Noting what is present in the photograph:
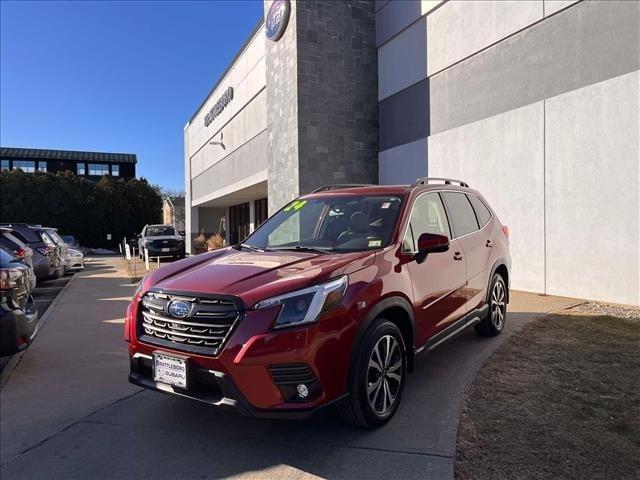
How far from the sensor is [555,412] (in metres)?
3.86

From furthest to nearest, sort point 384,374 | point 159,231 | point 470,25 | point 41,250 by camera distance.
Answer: point 159,231, point 41,250, point 470,25, point 384,374

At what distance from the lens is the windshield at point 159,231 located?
23.9 metres

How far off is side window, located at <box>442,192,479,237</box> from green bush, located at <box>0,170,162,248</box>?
44.6 metres

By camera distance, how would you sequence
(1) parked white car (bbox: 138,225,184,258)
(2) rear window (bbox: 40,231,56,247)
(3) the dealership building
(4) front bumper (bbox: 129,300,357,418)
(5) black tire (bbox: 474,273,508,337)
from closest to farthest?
(4) front bumper (bbox: 129,300,357,418), (5) black tire (bbox: 474,273,508,337), (3) the dealership building, (2) rear window (bbox: 40,231,56,247), (1) parked white car (bbox: 138,225,184,258)

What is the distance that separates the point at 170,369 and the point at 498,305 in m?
4.25

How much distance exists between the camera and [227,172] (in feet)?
84.7

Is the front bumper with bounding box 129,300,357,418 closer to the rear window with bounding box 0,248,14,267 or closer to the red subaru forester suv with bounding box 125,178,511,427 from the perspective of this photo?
the red subaru forester suv with bounding box 125,178,511,427

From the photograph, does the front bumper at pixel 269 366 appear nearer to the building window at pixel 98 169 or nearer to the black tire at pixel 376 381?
the black tire at pixel 376 381

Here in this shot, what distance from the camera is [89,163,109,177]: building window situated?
63.2 meters

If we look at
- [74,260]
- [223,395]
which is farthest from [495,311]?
[74,260]

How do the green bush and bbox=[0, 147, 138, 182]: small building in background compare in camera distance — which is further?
bbox=[0, 147, 138, 182]: small building in background

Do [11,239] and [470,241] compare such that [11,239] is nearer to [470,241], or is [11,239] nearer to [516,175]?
[470,241]

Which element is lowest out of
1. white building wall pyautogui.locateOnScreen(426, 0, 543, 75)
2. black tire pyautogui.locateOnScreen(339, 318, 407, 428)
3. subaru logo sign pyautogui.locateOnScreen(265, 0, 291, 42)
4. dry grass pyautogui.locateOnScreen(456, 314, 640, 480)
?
dry grass pyautogui.locateOnScreen(456, 314, 640, 480)

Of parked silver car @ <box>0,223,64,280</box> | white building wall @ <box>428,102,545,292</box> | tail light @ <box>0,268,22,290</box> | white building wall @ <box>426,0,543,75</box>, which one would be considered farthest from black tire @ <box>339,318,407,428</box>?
parked silver car @ <box>0,223,64,280</box>
